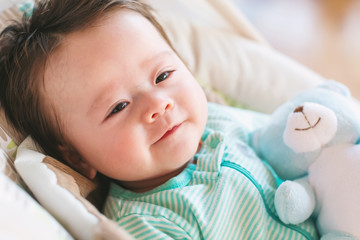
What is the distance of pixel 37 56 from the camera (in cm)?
80

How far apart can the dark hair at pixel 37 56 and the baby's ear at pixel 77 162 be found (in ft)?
0.05

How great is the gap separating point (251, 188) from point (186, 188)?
128 millimetres

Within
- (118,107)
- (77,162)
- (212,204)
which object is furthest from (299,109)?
(77,162)

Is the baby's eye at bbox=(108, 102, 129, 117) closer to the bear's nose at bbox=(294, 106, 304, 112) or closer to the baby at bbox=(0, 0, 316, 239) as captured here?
the baby at bbox=(0, 0, 316, 239)

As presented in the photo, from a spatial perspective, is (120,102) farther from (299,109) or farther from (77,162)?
(299,109)

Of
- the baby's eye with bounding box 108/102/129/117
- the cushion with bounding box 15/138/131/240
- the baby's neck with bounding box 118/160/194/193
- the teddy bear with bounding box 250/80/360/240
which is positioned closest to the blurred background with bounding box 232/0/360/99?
the teddy bear with bounding box 250/80/360/240

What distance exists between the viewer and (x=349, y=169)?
753 mm

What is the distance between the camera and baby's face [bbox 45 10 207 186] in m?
0.77

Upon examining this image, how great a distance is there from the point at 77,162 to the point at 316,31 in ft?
6.04

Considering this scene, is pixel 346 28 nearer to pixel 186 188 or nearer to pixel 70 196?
pixel 186 188

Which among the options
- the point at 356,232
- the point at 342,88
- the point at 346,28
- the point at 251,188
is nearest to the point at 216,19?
the point at 342,88

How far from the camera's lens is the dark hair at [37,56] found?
0.80 meters

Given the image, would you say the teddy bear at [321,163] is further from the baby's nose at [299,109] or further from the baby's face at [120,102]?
the baby's face at [120,102]

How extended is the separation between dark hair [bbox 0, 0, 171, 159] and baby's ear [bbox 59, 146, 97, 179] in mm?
16
